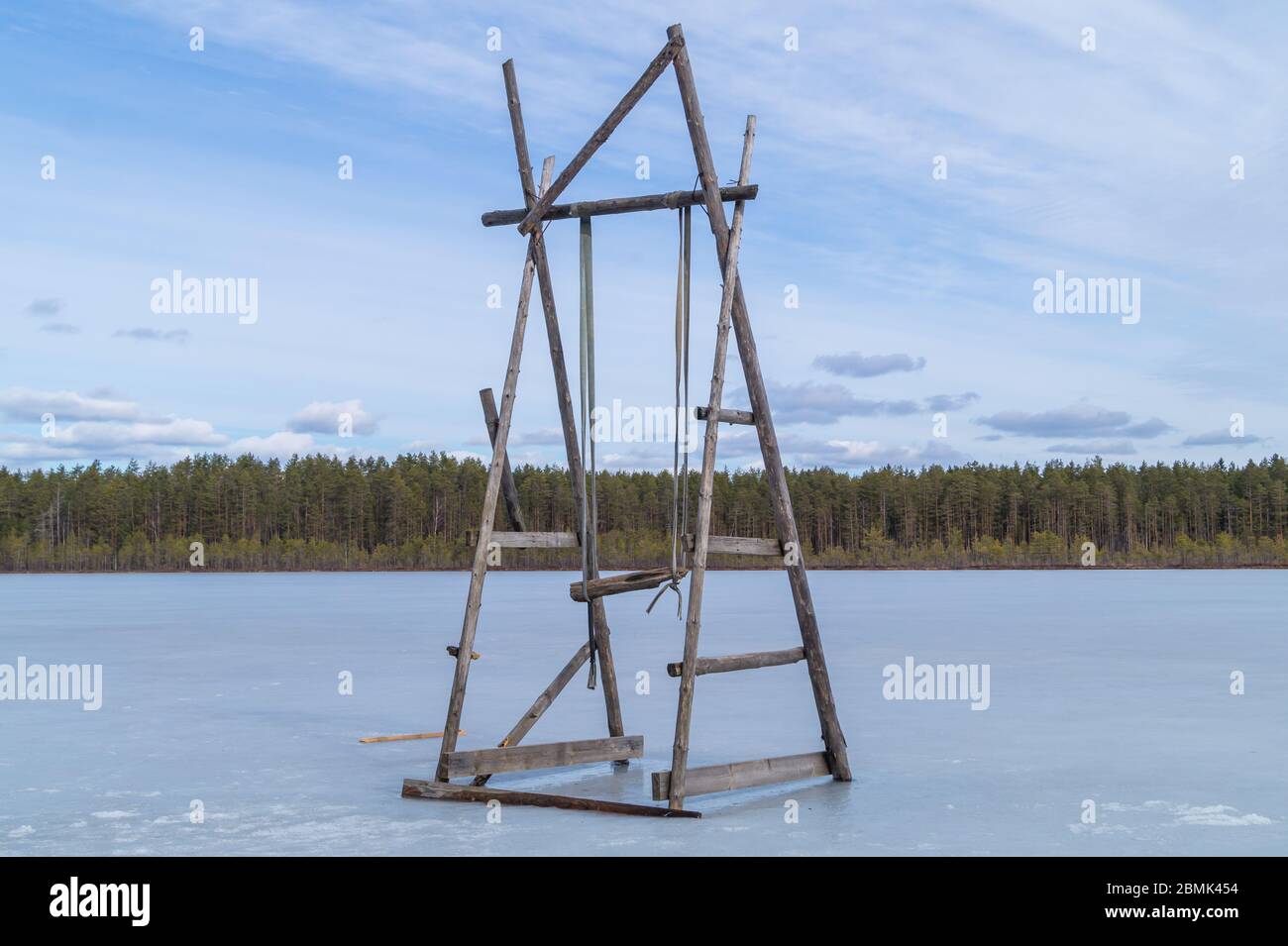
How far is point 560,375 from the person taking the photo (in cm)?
964

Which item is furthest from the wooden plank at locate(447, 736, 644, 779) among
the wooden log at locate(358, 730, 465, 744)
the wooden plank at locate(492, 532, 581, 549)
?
the wooden log at locate(358, 730, 465, 744)

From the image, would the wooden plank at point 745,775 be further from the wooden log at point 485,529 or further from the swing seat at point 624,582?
the wooden log at point 485,529

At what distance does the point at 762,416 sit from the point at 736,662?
1.68 m

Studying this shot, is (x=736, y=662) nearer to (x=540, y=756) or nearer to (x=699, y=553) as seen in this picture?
(x=699, y=553)

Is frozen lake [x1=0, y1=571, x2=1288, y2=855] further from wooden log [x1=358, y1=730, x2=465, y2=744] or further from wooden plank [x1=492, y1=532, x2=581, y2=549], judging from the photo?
wooden plank [x1=492, y1=532, x2=581, y2=549]

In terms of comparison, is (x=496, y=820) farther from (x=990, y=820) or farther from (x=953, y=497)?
(x=953, y=497)

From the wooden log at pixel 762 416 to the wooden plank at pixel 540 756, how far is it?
1.43m

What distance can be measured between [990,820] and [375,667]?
11.9 meters

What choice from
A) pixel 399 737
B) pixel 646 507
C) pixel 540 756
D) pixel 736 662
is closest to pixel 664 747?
pixel 540 756

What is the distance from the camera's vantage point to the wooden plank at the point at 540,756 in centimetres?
852

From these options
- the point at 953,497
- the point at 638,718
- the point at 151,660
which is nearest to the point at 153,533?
the point at 953,497

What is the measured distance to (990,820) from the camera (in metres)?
7.67

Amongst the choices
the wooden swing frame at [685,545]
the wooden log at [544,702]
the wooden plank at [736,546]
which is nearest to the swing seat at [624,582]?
the wooden swing frame at [685,545]

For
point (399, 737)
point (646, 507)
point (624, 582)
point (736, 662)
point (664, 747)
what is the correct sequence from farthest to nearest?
point (646, 507) < point (399, 737) < point (664, 747) < point (624, 582) < point (736, 662)
